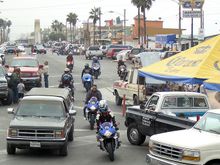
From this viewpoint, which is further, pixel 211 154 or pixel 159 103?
pixel 159 103

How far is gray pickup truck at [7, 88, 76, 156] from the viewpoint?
13.5 metres

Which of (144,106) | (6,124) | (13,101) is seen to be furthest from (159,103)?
(13,101)

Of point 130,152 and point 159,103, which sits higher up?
point 159,103

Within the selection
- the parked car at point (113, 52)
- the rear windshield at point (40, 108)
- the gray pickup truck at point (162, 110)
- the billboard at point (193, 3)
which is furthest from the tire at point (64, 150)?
the parked car at point (113, 52)

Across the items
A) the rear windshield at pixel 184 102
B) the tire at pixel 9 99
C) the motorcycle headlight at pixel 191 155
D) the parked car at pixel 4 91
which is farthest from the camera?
the tire at pixel 9 99

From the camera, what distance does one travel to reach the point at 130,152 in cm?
1467

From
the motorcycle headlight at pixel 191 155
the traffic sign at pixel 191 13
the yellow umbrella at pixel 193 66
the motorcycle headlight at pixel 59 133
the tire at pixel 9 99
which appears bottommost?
the tire at pixel 9 99

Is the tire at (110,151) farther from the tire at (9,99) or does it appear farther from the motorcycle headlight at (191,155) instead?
the tire at (9,99)

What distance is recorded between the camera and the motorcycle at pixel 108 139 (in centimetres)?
1354

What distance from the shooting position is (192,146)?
9.88 m

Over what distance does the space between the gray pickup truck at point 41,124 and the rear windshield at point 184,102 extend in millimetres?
2695

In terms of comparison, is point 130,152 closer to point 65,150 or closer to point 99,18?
point 65,150

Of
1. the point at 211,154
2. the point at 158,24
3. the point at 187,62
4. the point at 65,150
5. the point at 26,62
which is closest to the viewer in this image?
the point at 211,154

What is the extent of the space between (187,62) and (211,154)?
285 inches
